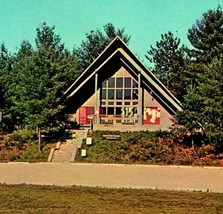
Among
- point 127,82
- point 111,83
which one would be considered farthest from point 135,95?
point 111,83

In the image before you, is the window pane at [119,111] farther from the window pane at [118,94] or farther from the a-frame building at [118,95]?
the window pane at [118,94]

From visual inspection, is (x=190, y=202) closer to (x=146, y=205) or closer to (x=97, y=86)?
(x=146, y=205)

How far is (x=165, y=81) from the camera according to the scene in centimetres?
5353

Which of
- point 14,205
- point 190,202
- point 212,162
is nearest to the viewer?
point 14,205

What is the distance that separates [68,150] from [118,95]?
10028 mm

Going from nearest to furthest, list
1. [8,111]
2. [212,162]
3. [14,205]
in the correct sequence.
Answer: [14,205] → [212,162] → [8,111]

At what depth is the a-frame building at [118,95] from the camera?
108 feet

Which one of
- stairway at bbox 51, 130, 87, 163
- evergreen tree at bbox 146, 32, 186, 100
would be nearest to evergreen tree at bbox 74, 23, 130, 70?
evergreen tree at bbox 146, 32, 186, 100

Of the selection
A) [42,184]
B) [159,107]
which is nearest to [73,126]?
[159,107]

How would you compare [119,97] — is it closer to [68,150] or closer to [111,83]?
[111,83]

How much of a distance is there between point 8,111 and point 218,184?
21.0m

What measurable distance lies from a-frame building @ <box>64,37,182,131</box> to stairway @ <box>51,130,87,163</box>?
4.18m

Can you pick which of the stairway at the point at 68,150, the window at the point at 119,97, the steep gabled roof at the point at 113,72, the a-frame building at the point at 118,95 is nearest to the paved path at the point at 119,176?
the stairway at the point at 68,150

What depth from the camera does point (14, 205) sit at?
9883 mm
